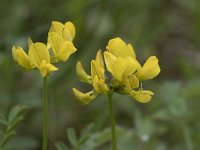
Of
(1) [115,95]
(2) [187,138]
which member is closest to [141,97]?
(2) [187,138]

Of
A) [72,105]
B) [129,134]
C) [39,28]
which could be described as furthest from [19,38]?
→ [129,134]

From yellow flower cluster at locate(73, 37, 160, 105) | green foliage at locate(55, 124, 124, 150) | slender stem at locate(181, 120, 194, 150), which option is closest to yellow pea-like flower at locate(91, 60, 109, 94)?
yellow flower cluster at locate(73, 37, 160, 105)

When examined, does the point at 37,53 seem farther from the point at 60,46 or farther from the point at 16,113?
the point at 16,113

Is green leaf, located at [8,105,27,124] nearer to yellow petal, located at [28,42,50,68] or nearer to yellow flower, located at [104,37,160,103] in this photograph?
yellow petal, located at [28,42,50,68]

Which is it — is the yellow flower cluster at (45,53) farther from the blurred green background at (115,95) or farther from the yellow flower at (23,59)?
the blurred green background at (115,95)

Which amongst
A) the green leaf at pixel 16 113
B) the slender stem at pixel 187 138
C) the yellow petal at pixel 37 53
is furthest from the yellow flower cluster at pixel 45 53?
the slender stem at pixel 187 138

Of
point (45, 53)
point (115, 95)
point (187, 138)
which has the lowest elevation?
point (45, 53)

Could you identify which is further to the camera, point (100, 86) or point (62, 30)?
point (62, 30)
